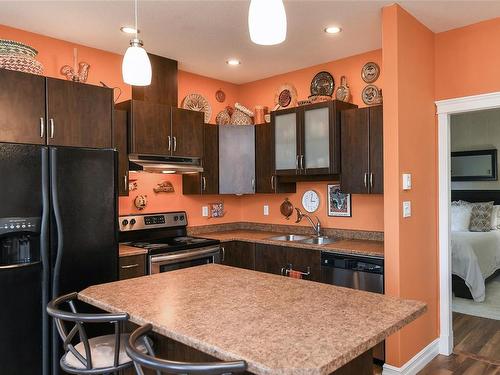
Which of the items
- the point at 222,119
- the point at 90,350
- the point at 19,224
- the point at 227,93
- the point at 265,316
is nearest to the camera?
the point at 265,316

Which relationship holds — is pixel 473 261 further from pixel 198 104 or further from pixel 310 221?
pixel 198 104

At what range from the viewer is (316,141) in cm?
374

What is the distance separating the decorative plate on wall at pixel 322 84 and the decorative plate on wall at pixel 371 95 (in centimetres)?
37

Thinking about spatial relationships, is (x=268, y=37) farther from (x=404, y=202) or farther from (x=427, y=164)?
(x=427, y=164)

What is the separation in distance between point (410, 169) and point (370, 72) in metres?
1.22

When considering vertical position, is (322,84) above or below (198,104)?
above

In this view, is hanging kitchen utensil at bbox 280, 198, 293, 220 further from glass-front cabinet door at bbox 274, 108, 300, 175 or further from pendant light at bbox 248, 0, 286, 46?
pendant light at bbox 248, 0, 286, 46

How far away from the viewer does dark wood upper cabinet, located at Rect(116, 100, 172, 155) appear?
139 inches

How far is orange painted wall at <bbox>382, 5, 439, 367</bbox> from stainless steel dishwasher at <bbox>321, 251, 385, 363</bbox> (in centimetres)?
11

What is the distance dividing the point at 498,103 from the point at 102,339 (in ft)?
10.4

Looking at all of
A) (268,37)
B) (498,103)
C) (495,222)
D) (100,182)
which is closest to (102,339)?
(100,182)

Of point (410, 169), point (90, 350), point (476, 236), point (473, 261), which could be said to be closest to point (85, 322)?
point (90, 350)

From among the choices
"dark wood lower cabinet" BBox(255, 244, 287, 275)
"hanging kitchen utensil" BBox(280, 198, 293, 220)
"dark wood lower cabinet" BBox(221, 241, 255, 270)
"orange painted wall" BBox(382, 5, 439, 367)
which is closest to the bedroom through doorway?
"orange painted wall" BBox(382, 5, 439, 367)

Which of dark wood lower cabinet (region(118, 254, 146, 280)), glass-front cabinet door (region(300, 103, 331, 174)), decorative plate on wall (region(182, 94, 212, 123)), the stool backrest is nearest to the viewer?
the stool backrest
